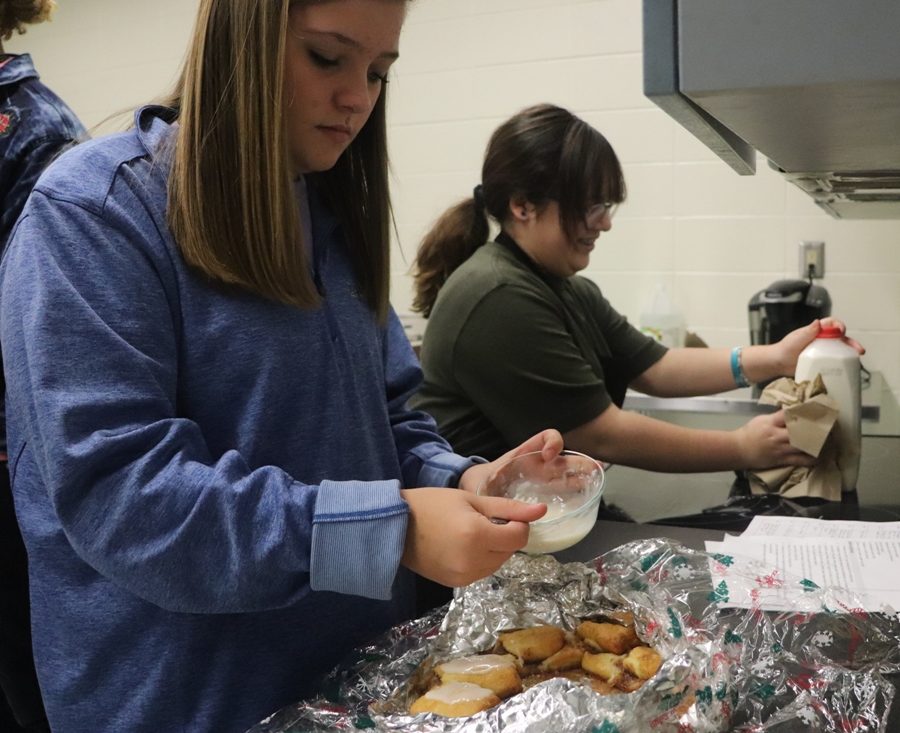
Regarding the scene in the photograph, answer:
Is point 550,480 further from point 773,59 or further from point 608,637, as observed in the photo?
point 773,59

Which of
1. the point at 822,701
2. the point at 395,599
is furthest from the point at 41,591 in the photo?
the point at 822,701

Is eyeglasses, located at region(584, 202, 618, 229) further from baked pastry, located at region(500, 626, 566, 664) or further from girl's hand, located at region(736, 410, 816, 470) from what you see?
baked pastry, located at region(500, 626, 566, 664)

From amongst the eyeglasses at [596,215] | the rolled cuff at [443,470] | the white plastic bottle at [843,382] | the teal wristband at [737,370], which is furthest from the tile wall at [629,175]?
the rolled cuff at [443,470]

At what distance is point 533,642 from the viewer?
0.88 meters

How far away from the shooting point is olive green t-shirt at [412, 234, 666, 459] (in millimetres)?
1699

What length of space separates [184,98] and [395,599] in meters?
0.59

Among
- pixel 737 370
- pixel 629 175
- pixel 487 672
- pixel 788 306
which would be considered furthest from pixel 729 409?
pixel 487 672

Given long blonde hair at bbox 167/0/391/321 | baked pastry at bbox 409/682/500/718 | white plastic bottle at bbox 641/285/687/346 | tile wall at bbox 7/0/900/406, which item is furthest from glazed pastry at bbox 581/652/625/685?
white plastic bottle at bbox 641/285/687/346

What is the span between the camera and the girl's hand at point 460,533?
767 millimetres

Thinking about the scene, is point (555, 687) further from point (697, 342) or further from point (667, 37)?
point (697, 342)

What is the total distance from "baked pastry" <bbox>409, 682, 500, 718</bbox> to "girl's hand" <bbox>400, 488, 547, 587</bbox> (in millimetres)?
90

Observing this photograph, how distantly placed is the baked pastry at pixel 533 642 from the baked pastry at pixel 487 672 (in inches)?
0.6

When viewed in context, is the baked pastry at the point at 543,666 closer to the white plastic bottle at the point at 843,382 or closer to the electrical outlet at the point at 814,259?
the white plastic bottle at the point at 843,382

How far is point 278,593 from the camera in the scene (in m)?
0.77
